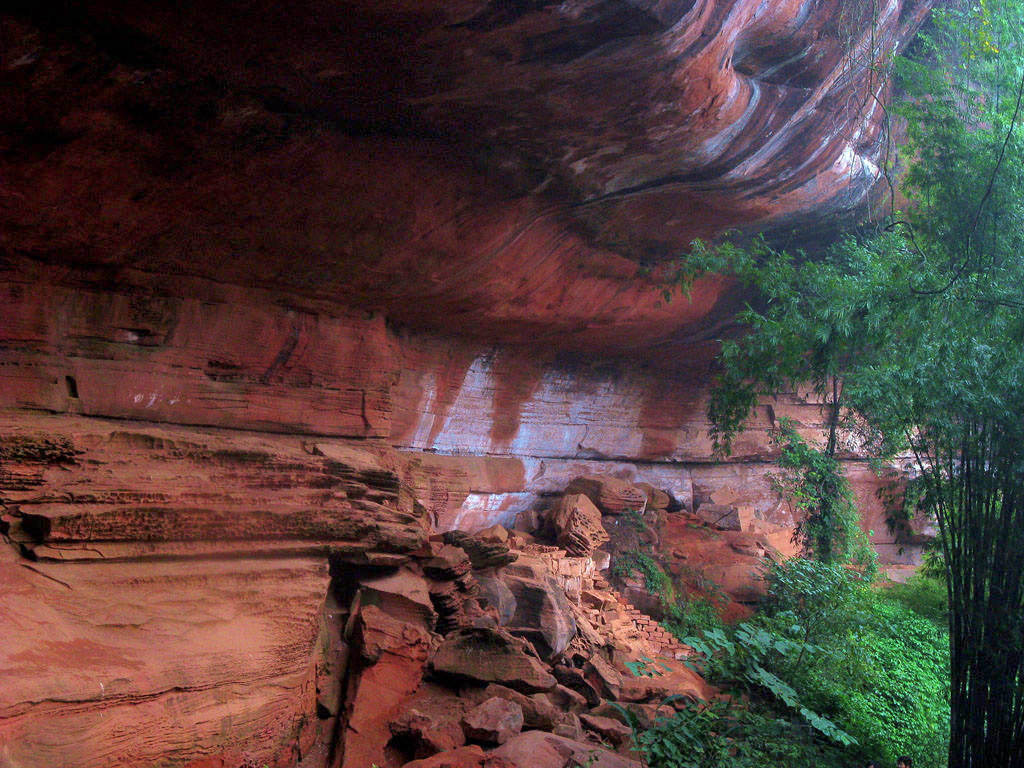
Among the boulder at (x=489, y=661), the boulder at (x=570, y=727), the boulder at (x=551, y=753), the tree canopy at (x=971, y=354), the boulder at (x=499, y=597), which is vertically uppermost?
the tree canopy at (x=971, y=354)

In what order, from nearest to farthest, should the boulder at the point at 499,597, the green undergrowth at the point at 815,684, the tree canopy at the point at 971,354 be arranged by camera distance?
the green undergrowth at the point at 815,684, the tree canopy at the point at 971,354, the boulder at the point at 499,597

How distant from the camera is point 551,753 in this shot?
467cm

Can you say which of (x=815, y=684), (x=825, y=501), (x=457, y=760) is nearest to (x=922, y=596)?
(x=825, y=501)

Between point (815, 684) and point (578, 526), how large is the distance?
13.0ft

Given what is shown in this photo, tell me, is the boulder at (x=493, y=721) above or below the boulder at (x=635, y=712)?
above

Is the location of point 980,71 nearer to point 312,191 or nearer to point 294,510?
point 312,191

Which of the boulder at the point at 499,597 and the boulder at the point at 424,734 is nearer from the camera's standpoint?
the boulder at the point at 424,734

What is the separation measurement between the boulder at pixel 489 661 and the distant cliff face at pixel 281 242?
0.96 metres

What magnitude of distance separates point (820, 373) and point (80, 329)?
7.01 metres

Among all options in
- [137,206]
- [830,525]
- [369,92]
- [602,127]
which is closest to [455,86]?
[369,92]

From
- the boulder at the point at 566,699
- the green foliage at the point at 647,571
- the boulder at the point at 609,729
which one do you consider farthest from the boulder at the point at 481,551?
the green foliage at the point at 647,571

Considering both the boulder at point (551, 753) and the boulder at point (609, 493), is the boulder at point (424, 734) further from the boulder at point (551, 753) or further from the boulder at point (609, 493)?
the boulder at point (609, 493)

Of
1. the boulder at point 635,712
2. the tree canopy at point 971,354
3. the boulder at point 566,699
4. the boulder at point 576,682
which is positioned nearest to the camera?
the tree canopy at point 971,354

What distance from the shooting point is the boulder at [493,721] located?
4.96 metres
